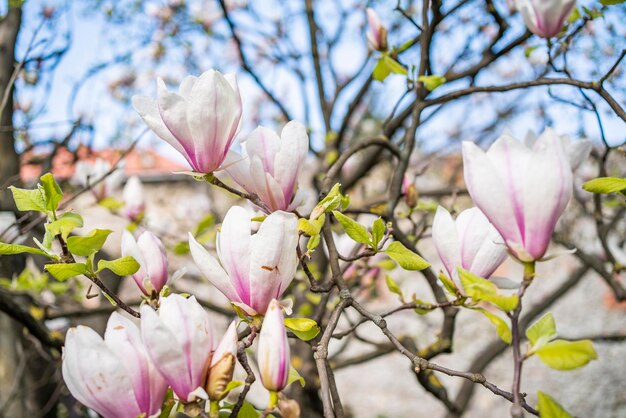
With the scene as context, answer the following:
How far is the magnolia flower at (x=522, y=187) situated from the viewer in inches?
17.6

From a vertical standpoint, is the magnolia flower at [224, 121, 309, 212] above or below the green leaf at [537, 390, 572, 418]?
above

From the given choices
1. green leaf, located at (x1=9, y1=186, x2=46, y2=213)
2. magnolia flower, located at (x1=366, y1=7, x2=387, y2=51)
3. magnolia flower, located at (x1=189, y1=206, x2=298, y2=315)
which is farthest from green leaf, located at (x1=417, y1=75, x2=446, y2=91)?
green leaf, located at (x1=9, y1=186, x2=46, y2=213)

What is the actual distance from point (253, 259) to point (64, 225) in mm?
232

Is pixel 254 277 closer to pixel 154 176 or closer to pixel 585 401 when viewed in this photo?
pixel 585 401

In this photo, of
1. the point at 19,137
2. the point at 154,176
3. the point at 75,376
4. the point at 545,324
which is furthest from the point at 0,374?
the point at 154,176

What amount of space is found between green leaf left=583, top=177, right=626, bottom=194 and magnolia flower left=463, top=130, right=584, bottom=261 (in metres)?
0.18

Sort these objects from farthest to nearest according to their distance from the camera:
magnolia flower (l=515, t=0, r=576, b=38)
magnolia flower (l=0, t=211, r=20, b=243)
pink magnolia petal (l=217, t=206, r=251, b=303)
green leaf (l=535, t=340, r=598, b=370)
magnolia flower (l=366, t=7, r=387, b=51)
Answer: magnolia flower (l=0, t=211, r=20, b=243), magnolia flower (l=366, t=7, r=387, b=51), magnolia flower (l=515, t=0, r=576, b=38), pink magnolia petal (l=217, t=206, r=251, b=303), green leaf (l=535, t=340, r=598, b=370)

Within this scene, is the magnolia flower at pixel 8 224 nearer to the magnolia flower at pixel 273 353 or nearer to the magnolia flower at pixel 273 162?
the magnolia flower at pixel 273 162

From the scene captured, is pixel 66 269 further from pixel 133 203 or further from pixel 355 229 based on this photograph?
pixel 133 203

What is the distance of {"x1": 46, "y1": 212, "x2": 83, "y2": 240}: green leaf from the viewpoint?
23.2 inches

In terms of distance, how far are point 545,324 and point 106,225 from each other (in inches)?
194

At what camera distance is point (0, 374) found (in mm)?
1654

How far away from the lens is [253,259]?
20.2 inches

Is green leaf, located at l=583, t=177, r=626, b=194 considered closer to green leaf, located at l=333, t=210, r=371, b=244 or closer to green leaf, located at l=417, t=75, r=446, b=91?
green leaf, located at l=333, t=210, r=371, b=244
